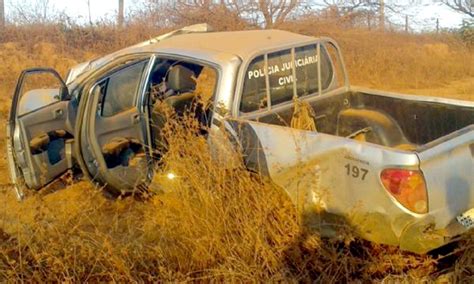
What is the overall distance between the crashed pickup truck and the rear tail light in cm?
5

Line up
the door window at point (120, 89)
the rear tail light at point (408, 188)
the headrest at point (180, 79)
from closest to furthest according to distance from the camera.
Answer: the rear tail light at point (408, 188) → the headrest at point (180, 79) → the door window at point (120, 89)

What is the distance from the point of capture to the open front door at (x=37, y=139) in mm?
4637

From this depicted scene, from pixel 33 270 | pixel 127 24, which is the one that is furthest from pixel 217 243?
pixel 127 24

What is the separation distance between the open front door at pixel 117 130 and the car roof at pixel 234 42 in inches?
14.9

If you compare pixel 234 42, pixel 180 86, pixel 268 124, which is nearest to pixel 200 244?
pixel 268 124

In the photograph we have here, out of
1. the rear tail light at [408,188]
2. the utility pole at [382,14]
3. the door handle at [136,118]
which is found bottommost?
the rear tail light at [408,188]

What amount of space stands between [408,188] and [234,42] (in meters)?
2.37

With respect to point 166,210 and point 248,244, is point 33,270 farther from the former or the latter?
point 248,244

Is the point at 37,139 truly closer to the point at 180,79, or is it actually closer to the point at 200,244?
the point at 180,79

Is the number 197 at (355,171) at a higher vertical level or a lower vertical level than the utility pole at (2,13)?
lower

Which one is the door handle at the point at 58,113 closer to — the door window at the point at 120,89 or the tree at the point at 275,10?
the door window at the point at 120,89

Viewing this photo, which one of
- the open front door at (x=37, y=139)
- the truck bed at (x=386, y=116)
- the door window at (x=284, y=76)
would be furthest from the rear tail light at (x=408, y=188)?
the open front door at (x=37, y=139)

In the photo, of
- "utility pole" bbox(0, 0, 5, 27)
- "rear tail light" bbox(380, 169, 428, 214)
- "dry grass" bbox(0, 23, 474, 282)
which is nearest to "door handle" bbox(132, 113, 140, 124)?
"dry grass" bbox(0, 23, 474, 282)

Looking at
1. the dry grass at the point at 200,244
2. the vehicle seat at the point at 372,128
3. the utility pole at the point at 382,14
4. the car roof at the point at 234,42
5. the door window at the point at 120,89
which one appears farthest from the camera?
the utility pole at the point at 382,14
